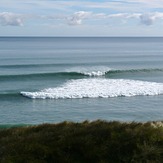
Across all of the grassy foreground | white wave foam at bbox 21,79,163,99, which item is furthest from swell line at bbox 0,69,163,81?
the grassy foreground

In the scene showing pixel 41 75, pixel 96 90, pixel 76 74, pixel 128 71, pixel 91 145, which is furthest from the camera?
pixel 128 71

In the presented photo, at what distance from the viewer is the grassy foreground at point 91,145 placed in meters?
7.77

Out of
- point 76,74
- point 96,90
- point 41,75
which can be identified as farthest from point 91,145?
point 76,74

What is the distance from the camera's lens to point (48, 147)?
8.30 m

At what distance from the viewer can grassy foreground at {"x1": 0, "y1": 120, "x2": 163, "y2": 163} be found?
7.77 metres

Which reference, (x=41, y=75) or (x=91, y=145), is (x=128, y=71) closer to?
(x=41, y=75)

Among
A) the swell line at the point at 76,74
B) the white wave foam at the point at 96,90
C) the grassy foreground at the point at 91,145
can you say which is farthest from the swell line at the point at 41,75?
the grassy foreground at the point at 91,145

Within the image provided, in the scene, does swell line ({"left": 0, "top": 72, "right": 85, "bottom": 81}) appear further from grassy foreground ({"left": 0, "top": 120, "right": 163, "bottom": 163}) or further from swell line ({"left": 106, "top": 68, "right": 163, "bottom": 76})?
grassy foreground ({"left": 0, "top": 120, "right": 163, "bottom": 163})

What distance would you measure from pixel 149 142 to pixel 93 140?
121cm

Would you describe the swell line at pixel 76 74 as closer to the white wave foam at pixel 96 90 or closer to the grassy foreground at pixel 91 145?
the white wave foam at pixel 96 90

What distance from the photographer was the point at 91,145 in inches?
322

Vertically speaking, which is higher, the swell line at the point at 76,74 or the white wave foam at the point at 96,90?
the swell line at the point at 76,74

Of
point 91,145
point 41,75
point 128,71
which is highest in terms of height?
point 91,145

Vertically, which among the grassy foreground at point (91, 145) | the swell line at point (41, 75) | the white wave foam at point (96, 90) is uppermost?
the grassy foreground at point (91, 145)
